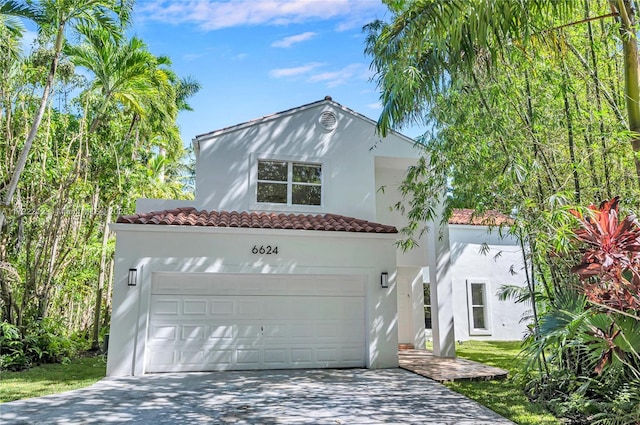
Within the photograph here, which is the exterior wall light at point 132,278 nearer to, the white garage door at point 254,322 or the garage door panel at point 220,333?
the white garage door at point 254,322

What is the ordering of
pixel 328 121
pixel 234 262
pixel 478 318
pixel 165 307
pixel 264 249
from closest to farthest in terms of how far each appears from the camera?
1. pixel 165 307
2. pixel 234 262
3. pixel 264 249
4. pixel 328 121
5. pixel 478 318

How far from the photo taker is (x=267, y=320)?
11562 millimetres

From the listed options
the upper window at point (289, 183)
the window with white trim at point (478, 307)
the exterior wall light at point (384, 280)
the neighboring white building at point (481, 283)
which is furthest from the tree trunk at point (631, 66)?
the window with white trim at point (478, 307)

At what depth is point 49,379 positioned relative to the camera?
9.80m

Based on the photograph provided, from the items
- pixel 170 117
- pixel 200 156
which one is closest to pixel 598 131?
pixel 200 156

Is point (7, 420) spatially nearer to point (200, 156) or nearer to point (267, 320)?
point (267, 320)

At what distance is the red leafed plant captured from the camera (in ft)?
16.9

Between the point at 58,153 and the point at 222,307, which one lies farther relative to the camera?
the point at 58,153

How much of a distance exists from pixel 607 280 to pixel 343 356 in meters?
7.78

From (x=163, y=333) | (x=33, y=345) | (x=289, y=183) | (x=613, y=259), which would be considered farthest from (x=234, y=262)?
(x=613, y=259)

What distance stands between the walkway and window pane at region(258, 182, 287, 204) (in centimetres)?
635

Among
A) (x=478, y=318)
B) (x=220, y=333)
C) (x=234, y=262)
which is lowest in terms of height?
(x=478, y=318)

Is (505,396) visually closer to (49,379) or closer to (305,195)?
(305,195)

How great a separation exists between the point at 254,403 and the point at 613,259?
6241mm
